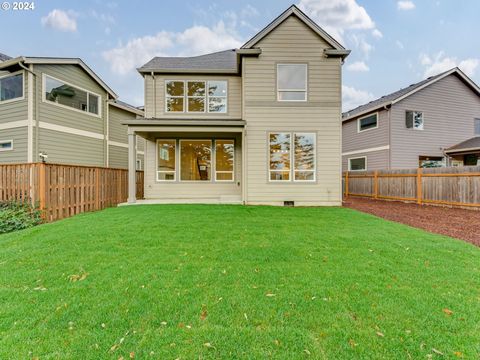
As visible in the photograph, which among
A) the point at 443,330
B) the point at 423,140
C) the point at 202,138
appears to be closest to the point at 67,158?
the point at 202,138

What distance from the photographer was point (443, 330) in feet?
7.16

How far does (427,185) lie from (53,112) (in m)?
17.2

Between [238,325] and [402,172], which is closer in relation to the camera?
[238,325]

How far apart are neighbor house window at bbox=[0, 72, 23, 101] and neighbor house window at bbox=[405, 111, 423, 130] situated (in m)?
20.7

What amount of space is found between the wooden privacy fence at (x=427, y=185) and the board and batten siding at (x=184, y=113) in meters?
8.61

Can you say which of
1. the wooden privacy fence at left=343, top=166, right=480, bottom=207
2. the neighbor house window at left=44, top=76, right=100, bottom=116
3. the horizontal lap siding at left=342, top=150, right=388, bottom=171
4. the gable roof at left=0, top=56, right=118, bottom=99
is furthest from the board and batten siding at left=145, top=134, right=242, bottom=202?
the horizontal lap siding at left=342, top=150, right=388, bottom=171

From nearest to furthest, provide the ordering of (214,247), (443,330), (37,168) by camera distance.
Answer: (443,330)
(214,247)
(37,168)

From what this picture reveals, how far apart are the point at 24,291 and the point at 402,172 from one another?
554 inches

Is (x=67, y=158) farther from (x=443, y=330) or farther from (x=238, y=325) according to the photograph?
(x=443, y=330)

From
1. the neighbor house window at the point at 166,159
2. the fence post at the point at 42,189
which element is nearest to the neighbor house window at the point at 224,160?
the neighbor house window at the point at 166,159

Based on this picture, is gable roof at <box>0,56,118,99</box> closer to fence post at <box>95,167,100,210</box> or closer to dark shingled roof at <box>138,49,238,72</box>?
dark shingled roof at <box>138,49,238,72</box>

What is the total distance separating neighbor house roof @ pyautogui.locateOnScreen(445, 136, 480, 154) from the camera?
45.8 feet

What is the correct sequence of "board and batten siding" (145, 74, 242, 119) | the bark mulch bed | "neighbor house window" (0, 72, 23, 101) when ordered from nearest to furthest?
the bark mulch bed
"neighbor house window" (0, 72, 23, 101)
"board and batten siding" (145, 74, 242, 119)

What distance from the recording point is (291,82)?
32.1ft
